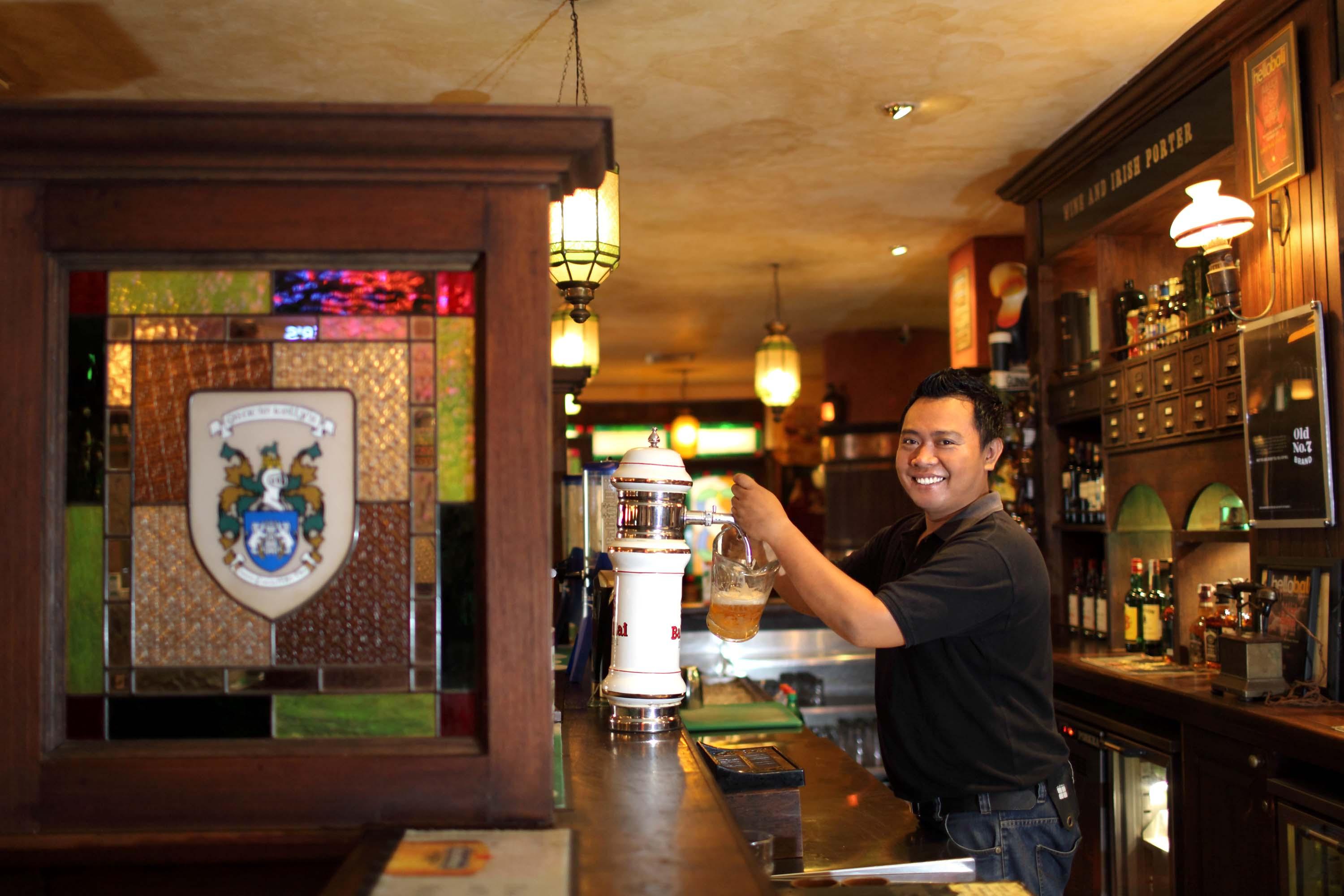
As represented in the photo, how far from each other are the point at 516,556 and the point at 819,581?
843mm

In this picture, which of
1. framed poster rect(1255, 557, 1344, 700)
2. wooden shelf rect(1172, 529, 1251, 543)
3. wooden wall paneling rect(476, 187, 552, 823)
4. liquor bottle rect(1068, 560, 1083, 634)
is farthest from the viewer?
liquor bottle rect(1068, 560, 1083, 634)

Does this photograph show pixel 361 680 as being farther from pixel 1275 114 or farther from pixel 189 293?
pixel 1275 114

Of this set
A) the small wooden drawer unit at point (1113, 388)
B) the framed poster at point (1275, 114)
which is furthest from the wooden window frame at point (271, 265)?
the small wooden drawer unit at point (1113, 388)

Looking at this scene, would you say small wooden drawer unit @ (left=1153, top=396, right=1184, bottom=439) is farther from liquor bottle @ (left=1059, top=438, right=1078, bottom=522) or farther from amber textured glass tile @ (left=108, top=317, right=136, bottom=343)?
amber textured glass tile @ (left=108, top=317, right=136, bottom=343)

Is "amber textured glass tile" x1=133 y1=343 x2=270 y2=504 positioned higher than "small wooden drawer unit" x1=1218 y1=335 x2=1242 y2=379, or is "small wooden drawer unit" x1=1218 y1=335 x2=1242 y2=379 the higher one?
"small wooden drawer unit" x1=1218 y1=335 x2=1242 y2=379

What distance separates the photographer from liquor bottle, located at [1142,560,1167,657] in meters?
4.38

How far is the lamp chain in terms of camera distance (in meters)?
3.61

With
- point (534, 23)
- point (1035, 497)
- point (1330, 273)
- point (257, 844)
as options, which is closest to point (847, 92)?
point (534, 23)

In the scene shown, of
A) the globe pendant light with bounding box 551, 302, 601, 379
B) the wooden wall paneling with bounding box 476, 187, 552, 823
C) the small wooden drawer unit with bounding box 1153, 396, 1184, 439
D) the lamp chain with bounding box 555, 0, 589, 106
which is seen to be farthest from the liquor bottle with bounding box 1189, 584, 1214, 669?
the wooden wall paneling with bounding box 476, 187, 552, 823

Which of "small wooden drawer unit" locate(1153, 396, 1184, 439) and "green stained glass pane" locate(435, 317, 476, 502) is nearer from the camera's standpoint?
"green stained glass pane" locate(435, 317, 476, 502)

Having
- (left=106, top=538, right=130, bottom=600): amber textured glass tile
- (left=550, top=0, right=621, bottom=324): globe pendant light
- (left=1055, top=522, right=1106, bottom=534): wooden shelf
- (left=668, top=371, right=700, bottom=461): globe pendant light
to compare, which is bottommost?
(left=1055, top=522, right=1106, bottom=534): wooden shelf

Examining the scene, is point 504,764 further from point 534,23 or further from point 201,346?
point 534,23

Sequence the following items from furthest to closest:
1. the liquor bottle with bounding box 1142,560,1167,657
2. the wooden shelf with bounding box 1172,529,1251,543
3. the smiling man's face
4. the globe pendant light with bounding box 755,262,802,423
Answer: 1. the globe pendant light with bounding box 755,262,802,423
2. the liquor bottle with bounding box 1142,560,1167,657
3. the wooden shelf with bounding box 1172,529,1251,543
4. the smiling man's face

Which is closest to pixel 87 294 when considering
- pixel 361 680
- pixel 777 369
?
pixel 361 680
